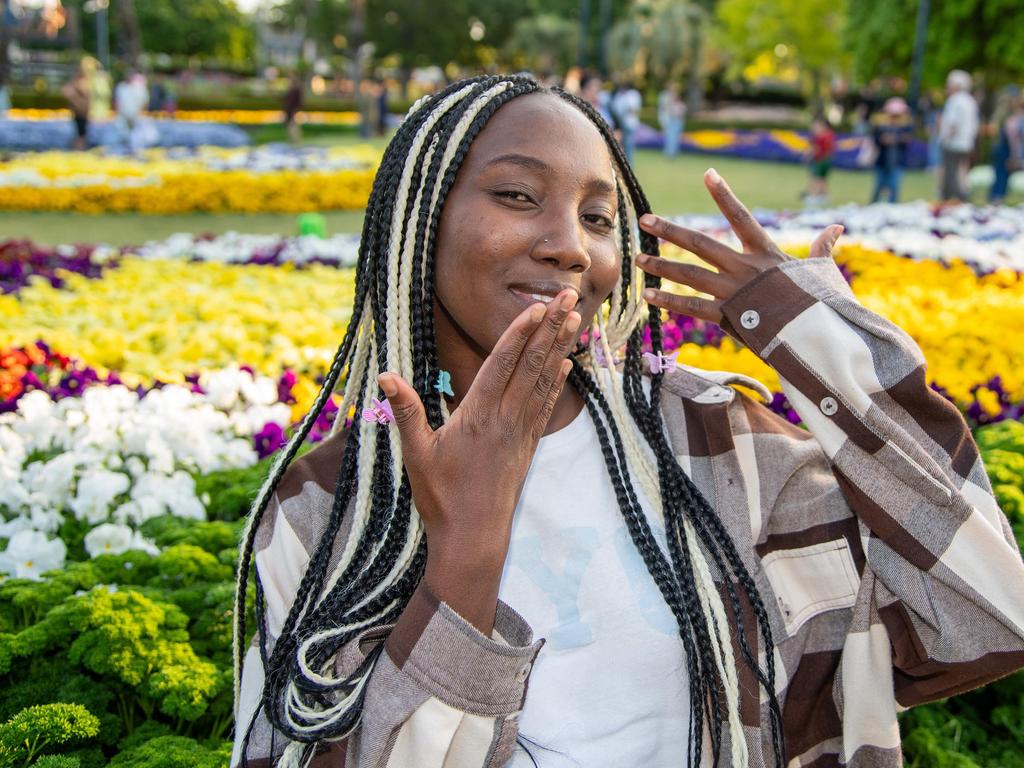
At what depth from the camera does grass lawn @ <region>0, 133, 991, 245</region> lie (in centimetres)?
1314

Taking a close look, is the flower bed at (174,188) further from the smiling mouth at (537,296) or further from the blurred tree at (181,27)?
the blurred tree at (181,27)

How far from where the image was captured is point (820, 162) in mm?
17469

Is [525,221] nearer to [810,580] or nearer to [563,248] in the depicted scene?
[563,248]

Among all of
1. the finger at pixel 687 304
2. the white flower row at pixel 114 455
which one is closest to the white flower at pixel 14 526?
the white flower row at pixel 114 455

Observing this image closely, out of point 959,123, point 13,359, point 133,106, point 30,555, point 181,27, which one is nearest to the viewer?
point 30,555

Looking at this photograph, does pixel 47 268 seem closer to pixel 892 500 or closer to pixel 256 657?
pixel 256 657

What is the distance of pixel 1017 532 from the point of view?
280 centimetres

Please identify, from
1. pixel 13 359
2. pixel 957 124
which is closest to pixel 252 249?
pixel 13 359

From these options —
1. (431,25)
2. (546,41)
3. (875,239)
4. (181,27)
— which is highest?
(181,27)

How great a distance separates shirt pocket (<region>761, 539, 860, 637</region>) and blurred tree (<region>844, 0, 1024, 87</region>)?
2839cm

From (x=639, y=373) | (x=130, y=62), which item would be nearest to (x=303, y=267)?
(x=639, y=373)

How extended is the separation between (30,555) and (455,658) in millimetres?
1970

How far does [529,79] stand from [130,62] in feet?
121

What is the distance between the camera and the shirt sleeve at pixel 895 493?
169cm
